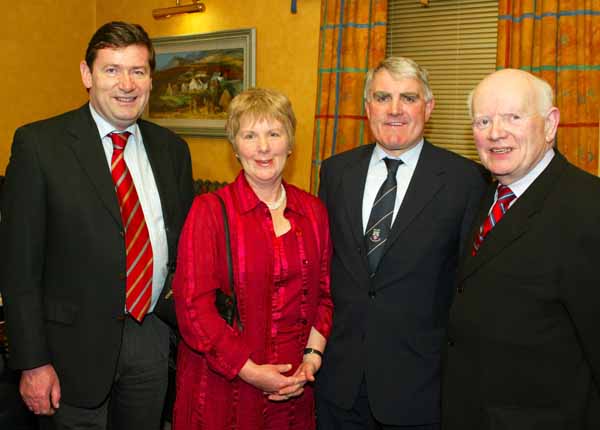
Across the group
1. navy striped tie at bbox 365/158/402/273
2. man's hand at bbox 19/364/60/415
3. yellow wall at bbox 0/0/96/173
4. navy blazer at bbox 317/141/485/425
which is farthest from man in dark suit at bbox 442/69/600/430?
yellow wall at bbox 0/0/96/173

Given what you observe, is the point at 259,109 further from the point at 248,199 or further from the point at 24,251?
the point at 24,251

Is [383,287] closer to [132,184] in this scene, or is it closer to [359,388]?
[359,388]

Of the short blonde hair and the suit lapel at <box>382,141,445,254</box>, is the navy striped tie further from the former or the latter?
the short blonde hair

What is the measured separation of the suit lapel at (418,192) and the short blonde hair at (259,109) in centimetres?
49

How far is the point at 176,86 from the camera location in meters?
5.44

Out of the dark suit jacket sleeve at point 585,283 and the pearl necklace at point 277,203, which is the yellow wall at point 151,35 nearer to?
the pearl necklace at point 277,203

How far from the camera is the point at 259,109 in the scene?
2000 millimetres

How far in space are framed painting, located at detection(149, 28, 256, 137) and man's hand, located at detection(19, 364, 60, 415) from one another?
335 centimetres

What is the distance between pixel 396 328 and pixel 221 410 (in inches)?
26.8

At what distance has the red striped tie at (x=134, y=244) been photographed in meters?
2.04

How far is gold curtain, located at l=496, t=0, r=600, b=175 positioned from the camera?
10.5ft

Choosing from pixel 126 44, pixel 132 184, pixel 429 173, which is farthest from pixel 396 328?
pixel 126 44

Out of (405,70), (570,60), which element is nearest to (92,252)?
(405,70)

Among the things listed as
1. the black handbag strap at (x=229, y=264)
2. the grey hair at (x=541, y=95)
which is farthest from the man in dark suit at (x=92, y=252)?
the grey hair at (x=541, y=95)
